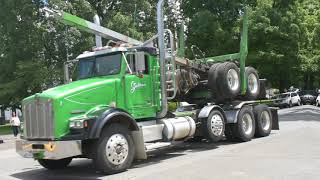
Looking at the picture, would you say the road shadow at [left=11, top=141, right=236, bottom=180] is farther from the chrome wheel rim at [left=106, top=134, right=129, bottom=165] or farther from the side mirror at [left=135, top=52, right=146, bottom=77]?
the side mirror at [left=135, top=52, right=146, bottom=77]

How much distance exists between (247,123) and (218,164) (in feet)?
18.4

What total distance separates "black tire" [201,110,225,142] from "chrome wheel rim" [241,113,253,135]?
1.49m

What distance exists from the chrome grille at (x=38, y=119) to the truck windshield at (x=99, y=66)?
79.8 inches

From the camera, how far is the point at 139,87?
44.1ft

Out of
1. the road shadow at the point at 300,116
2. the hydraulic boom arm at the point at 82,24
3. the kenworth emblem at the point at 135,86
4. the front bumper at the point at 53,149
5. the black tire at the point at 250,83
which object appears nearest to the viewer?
the front bumper at the point at 53,149

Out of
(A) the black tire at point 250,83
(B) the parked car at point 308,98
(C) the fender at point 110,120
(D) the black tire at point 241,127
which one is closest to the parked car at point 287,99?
(B) the parked car at point 308,98

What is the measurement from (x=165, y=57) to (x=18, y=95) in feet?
86.3

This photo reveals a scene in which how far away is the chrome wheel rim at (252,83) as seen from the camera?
18.2 m

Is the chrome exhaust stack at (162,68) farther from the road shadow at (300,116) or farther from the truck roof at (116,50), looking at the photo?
the road shadow at (300,116)

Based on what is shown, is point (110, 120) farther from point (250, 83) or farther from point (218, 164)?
Answer: point (250, 83)

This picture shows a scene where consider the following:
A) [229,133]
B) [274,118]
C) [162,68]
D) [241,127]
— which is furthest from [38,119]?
[274,118]

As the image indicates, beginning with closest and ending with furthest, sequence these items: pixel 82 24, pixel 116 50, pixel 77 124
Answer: pixel 77 124 < pixel 116 50 < pixel 82 24

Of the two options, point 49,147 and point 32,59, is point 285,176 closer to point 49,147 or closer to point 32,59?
point 49,147

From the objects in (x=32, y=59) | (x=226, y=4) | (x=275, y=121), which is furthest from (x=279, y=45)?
(x=275, y=121)
